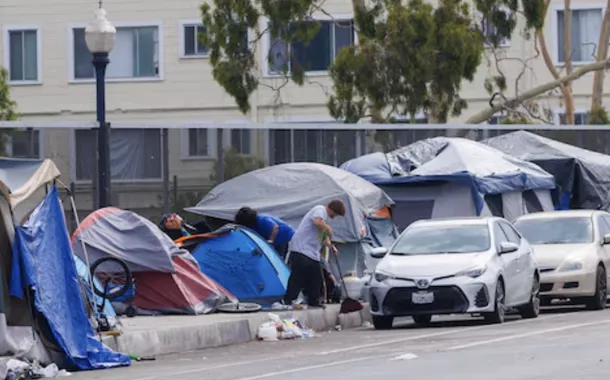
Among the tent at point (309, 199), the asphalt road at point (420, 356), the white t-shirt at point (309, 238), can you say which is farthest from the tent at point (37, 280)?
the tent at point (309, 199)

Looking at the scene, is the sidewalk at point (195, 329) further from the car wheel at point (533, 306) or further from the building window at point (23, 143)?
the building window at point (23, 143)

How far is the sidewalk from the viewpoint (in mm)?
17547

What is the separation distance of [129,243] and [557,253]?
6.85m

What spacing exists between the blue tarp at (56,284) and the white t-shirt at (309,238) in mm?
5955

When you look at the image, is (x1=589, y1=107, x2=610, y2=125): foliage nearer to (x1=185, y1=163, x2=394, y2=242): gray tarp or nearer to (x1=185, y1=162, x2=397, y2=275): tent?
(x1=185, y1=162, x2=397, y2=275): tent

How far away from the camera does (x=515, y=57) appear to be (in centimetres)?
4803

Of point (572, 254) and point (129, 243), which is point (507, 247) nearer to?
point (572, 254)

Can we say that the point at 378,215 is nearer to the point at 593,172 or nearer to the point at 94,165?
the point at 94,165

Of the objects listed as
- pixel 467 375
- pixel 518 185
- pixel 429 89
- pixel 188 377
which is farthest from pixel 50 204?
pixel 429 89

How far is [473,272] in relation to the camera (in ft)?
67.9

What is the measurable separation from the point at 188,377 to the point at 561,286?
10888 millimetres

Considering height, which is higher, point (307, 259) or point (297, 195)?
point (297, 195)

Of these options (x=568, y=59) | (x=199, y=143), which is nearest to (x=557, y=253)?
(x=199, y=143)

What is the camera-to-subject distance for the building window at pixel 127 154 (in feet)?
83.8
